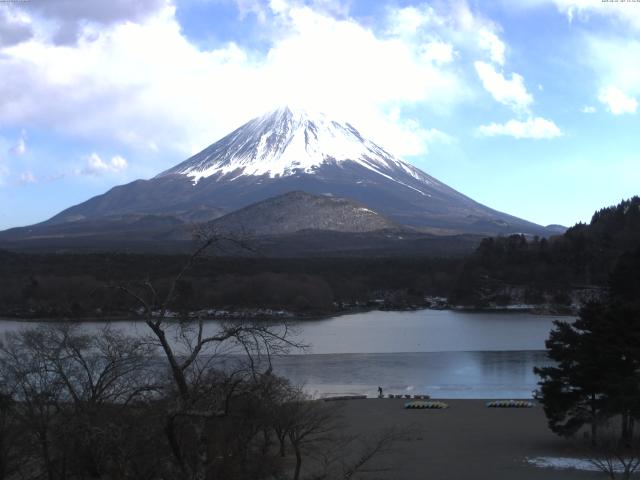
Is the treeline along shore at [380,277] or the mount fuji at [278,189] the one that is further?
the mount fuji at [278,189]

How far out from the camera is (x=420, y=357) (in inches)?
1107

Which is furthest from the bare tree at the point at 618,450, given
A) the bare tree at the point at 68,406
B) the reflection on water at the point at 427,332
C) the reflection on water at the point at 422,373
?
the reflection on water at the point at 427,332

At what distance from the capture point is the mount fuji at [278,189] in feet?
387

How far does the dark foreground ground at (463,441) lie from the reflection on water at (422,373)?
2.32 metres

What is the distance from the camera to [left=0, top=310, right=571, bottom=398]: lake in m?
21.4

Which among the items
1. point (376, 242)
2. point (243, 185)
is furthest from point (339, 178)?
point (376, 242)

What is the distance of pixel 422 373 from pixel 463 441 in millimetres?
10302

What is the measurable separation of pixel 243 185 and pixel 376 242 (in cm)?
4565

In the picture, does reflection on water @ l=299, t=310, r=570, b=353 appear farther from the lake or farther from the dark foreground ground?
the dark foreground ground

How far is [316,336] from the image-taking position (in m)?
35.0

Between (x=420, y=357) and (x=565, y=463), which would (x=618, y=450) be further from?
(x=420, y=357)

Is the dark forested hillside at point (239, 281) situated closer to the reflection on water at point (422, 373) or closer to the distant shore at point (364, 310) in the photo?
the distant shore at point (364, 310)

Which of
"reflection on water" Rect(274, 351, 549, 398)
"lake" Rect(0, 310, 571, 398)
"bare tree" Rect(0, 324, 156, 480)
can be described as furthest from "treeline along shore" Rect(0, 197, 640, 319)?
"bare tree" Rect(0, 324, 156, 480)

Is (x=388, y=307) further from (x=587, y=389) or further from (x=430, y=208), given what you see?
(x=430, y=208)
